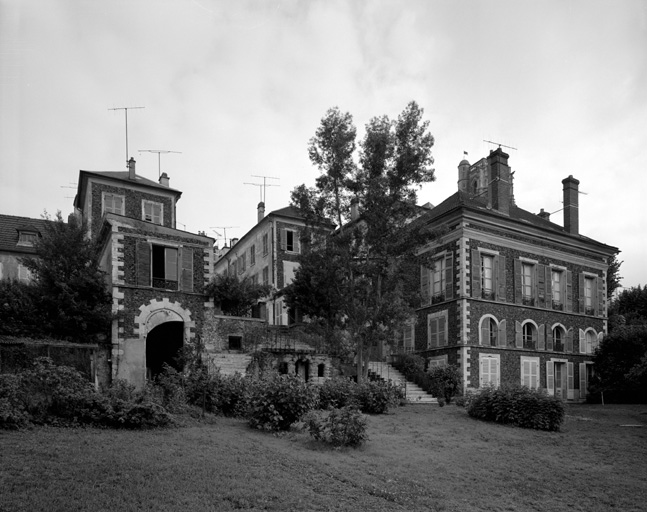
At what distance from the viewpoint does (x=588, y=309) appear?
34219 millimetres

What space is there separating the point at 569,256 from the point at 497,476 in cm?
2401

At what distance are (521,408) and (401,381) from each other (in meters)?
8.95

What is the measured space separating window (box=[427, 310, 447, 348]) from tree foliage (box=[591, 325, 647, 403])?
9.52 m

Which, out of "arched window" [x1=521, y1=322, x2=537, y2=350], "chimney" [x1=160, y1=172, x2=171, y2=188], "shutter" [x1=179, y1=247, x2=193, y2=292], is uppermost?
"chimney" [x1=160, y1=172, x2=171, y2=188]

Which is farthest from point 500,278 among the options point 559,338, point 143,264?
point 143,264

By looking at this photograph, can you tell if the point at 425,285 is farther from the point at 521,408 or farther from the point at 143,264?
the point at 143,264

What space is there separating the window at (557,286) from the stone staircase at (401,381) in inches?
410

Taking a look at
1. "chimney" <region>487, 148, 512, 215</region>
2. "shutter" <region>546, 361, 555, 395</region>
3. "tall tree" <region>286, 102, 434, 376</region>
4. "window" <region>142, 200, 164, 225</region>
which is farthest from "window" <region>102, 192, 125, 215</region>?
"shutter" <region>546, 361, 555, 395</region>

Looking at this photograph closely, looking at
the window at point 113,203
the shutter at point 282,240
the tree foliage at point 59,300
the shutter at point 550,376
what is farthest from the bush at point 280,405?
the shutter at point 282,240

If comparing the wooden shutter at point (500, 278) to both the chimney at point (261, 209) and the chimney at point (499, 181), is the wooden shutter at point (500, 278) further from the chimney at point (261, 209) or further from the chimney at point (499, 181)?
Result: the chimney at point (261, 209)

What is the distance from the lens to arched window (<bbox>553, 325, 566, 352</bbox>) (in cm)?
3215

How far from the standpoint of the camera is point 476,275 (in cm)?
2906

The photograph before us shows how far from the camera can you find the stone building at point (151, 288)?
22766mm

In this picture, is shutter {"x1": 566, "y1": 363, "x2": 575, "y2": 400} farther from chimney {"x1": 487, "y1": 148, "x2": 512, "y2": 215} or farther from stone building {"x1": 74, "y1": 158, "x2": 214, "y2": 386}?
stone building {"x1": 74, "y1": 158, "x2": 214, "y2": 386}
